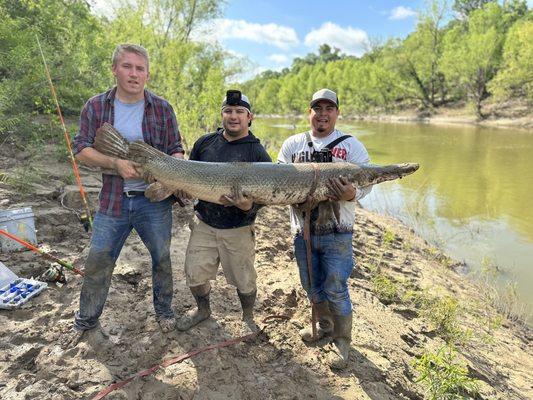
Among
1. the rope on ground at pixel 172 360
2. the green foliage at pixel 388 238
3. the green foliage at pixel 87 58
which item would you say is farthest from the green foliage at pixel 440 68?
the rope on ground at pixel 172 360

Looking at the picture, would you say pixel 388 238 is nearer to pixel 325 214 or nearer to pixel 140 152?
pixel 325 214

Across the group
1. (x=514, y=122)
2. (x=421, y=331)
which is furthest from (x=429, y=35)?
(x=421, y=331)

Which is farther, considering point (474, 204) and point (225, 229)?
point (474, 204)

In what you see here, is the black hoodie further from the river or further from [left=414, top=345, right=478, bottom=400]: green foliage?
the river

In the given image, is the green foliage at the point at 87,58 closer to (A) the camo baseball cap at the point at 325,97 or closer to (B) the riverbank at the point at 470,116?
(A) the camo baseball cap at the point at 325,97

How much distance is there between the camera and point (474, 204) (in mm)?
11570

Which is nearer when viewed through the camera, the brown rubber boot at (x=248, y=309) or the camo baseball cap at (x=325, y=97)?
the camo baseball cap at (x=325, y=97)

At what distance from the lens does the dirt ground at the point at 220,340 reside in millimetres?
2982

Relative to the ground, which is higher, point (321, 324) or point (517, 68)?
point (517, 68)

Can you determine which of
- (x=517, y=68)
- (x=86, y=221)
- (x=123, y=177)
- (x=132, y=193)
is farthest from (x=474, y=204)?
(x=517, y=68)

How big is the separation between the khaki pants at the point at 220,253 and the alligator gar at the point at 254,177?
412 mm

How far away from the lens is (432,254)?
7824 millimetres

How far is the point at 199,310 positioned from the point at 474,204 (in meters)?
10.5

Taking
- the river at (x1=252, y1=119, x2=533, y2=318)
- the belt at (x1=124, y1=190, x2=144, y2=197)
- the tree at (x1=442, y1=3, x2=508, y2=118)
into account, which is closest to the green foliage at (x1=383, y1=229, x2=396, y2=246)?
the river at (x1=252, y1=119, x2=533, y2=318)
